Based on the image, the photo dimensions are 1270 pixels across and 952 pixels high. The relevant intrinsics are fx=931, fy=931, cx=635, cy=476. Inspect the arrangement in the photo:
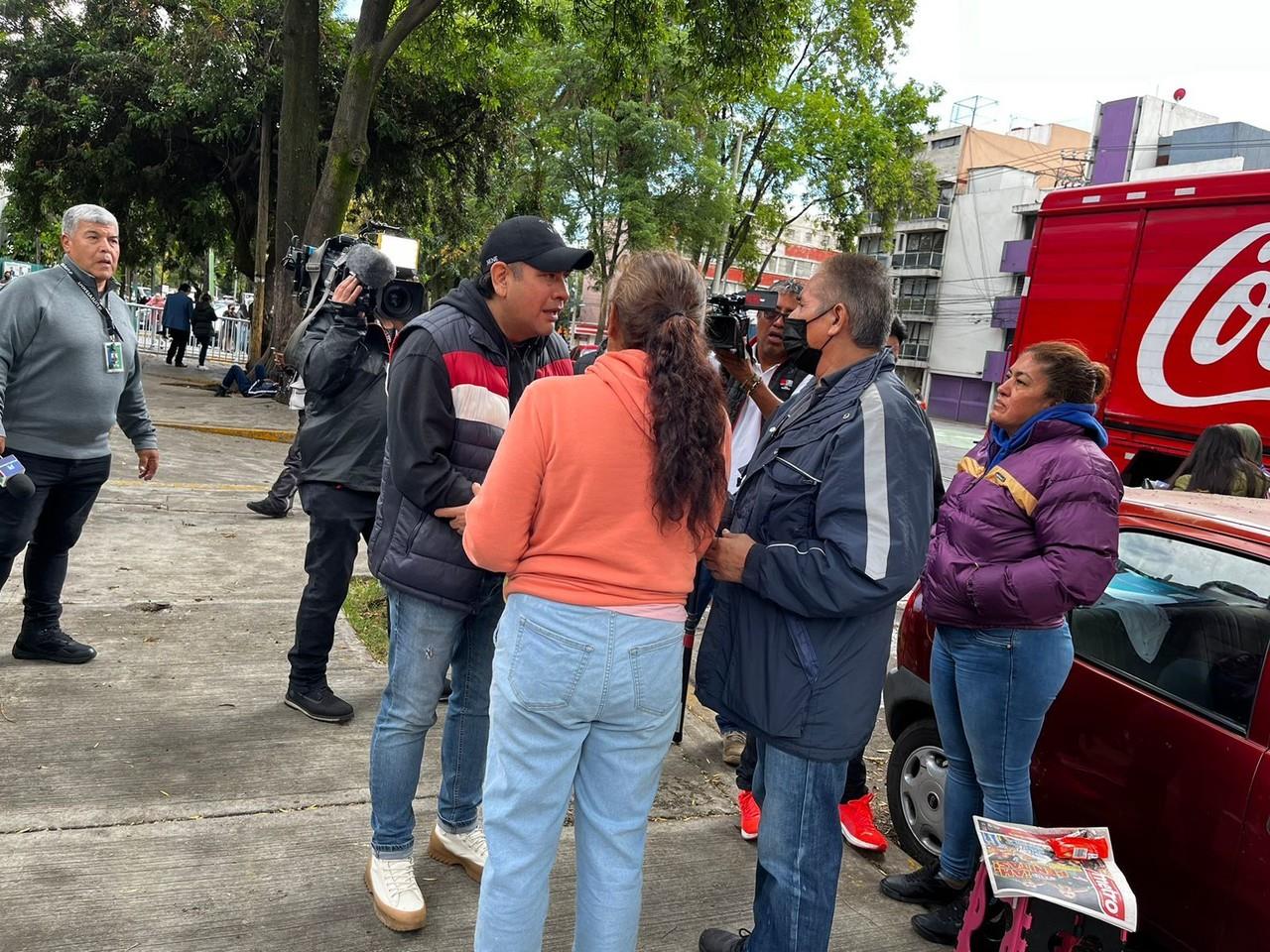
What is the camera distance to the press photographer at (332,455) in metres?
3.59

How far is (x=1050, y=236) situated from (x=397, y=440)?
7.44 meters

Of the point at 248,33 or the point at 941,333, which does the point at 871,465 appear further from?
the point at 941,333

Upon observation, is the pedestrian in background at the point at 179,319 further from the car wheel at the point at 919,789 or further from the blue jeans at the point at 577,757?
the blue jeans at the point at 577,757

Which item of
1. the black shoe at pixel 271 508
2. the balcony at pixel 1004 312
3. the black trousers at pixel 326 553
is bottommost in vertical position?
the black shoe at pixel 271 508

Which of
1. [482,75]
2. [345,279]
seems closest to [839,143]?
[482,75]

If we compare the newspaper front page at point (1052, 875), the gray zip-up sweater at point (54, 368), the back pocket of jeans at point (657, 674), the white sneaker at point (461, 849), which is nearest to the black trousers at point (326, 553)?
the gray zip-up sweater at point (54, 368)

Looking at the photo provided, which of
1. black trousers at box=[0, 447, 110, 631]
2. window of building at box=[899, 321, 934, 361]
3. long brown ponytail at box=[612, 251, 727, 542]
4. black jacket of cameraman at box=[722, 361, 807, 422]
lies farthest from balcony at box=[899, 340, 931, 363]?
long brown ponytail at box=[612, 251, 727, 542]

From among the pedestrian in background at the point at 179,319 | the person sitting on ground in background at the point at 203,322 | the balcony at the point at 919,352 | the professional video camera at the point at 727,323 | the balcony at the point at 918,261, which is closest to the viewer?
the professional video camera at the point at 727,323

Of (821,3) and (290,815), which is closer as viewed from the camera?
(290,815)

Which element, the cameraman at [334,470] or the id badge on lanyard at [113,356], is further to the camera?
the id badge on lanyard at [113,356]

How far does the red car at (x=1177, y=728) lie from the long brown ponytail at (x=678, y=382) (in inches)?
59.0

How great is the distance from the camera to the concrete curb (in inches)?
432

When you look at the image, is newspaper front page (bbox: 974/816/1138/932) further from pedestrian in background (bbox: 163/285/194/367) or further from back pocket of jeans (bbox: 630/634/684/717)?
pedestrian in background (bbox: 163/285/194/367)

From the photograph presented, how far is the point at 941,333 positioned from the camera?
50.0 meters
